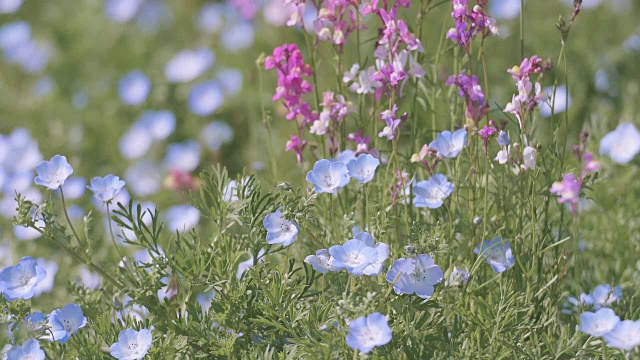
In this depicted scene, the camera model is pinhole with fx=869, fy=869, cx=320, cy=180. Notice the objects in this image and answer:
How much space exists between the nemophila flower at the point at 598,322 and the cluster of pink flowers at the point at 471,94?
0.48 metres

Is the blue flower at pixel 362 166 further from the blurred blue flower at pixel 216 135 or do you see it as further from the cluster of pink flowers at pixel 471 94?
the blurred blue flower at pixel 216 135

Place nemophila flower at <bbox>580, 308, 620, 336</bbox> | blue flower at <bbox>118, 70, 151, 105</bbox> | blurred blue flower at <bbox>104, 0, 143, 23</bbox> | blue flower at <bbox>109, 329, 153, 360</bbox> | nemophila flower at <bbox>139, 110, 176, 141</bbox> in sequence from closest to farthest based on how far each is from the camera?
nemophila flower at <bbox>580, 308, 620, 336</bbox> < blue flower at <bbox>109, 329, 153, 360</bbox> < nemophila flower at <bbox>139, 110, 176, 141</bbox> < blue flower at <bbox>118, 70, 151, 105</bbox> < blurred blue flower at <bbox>104, 0, 143, 23</bbox>

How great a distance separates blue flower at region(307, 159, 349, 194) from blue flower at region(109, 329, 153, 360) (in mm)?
457

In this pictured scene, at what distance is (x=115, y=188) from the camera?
1.95 meters

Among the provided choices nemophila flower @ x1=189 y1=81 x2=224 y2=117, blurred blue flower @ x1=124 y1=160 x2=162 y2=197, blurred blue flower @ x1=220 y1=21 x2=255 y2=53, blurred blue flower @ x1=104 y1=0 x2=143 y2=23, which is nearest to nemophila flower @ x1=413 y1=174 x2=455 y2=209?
blurred blue flower @ x1=124 y1=160 x2=162 y2=197

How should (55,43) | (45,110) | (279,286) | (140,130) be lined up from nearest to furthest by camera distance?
(279,286), (140,130), (45,110), (55,43)

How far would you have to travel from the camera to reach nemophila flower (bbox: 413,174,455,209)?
1.91m

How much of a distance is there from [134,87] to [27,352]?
254 centimetres

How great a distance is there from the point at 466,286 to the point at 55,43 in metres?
3.59

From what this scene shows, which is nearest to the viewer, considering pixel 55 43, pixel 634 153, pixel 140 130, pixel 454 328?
pixel 454 328

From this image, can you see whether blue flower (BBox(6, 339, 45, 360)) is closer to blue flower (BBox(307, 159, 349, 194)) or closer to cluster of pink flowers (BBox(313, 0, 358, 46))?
blue flower (BBox(307, 159, 349, 194))

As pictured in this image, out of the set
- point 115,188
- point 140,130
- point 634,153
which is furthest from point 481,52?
point 140,130

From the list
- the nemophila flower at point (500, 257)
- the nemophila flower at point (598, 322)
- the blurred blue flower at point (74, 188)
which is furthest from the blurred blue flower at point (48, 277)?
the nemophila flower at point (598, 322)

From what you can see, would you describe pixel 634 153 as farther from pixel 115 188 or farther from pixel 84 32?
pixel 84 32
